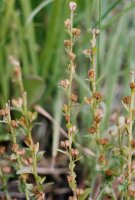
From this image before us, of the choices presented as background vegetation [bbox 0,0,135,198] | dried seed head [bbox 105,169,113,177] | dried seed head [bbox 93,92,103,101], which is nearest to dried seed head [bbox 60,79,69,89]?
dried seed head [bbox 93,92,103,101]

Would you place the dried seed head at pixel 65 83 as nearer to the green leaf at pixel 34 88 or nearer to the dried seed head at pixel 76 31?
the dried seed head at pixel 76 31

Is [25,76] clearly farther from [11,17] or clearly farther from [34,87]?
[11,17]

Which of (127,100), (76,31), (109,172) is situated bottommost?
(109,172)

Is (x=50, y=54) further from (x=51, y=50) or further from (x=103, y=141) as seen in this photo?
(x=103, y=141)

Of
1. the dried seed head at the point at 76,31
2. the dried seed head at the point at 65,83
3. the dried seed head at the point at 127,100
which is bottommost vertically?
the dried seed head at the point at 127,100

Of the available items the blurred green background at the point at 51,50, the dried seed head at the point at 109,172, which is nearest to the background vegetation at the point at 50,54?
the blurred green background at the point at 51,50

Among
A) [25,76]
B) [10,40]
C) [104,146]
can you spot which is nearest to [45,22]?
[10,40]

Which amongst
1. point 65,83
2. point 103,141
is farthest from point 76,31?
point 103,141
